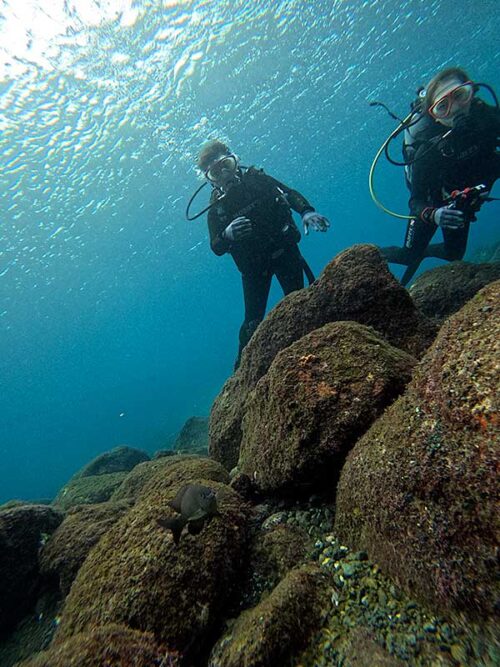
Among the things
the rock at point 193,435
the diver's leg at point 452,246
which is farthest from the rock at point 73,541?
the rock at point 193,435

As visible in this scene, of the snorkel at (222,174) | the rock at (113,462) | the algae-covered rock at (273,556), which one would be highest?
the snorkel at (222,174)

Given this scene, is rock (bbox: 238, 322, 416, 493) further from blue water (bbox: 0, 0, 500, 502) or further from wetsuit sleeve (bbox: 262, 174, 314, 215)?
blue water (bbox: 0, 0, 500, 502)

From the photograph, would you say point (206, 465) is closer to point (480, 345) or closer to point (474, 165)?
point (480, 345)

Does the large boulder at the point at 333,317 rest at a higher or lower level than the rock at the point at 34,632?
higher

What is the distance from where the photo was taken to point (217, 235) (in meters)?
7.27

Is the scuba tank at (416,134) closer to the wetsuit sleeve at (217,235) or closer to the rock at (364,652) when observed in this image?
the wetsuit sleeve at (217,235)

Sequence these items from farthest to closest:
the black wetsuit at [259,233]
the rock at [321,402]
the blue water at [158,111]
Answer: the blue water at [158,111] → the black wetsuit at [259,233] → the rock at [321,402]

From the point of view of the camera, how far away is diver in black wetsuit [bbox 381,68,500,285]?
5.76 metres

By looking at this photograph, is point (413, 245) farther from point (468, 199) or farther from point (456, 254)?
point (468, 199)

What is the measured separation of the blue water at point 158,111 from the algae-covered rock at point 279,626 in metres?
20.0

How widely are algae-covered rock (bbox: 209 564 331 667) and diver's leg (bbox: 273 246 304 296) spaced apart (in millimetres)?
6161

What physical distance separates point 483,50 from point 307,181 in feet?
80.0

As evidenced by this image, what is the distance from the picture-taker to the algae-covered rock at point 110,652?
164 centimetres

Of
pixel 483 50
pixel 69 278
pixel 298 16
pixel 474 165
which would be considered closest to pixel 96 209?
pixel 69 278
